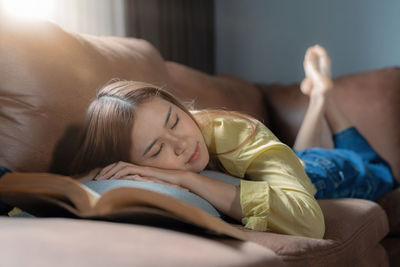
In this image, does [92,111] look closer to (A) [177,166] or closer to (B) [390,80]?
(A) [177,166]

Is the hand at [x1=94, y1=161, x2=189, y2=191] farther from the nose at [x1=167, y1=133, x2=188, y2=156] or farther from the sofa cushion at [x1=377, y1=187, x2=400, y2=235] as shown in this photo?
the sofa cushion at [x1=377, y1=187, x2=400, y2=235]

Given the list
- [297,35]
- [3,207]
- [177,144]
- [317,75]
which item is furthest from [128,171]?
[297,35]

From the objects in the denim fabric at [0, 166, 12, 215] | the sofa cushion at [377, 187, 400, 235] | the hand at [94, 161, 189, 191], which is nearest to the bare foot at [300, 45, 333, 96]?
the sofa cushion at [377, 187, 400, 235]

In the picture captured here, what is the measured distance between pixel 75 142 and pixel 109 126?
12cm

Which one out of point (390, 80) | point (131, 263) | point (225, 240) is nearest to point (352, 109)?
point (390, 80)

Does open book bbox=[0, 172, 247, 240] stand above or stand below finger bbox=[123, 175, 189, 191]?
above

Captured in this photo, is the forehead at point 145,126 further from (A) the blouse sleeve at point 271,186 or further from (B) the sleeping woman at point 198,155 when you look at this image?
(A) the blouse sleeve at point 271,186

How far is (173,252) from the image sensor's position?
2.20ft

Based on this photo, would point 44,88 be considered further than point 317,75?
No

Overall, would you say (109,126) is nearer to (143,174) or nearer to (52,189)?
(143,174)

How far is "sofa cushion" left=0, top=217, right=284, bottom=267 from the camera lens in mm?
631

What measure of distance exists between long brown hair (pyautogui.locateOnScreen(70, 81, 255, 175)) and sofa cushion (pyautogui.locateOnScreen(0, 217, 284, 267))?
13.9 inches

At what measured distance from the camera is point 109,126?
1156mm

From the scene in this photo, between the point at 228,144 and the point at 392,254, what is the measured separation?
765 millimetres
